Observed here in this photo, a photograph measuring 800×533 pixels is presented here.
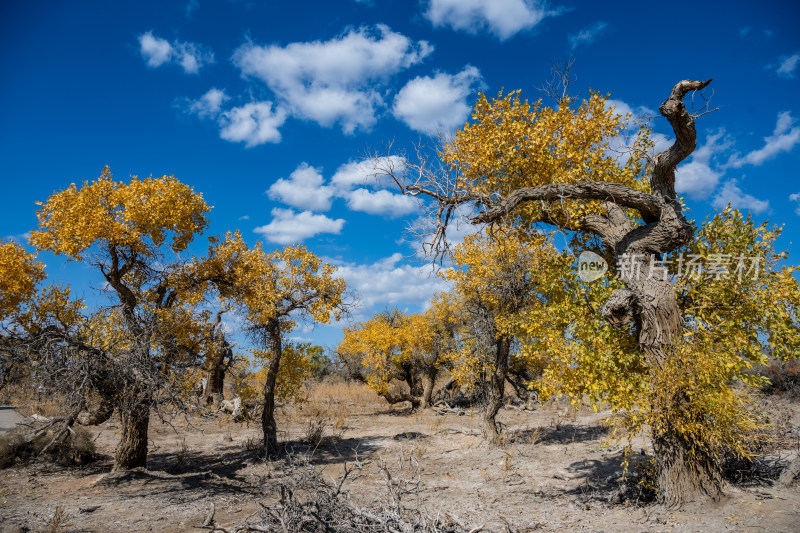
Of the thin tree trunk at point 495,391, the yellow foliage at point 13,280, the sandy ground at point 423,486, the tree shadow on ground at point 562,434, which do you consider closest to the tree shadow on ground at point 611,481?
the sandy ground at point 423,486

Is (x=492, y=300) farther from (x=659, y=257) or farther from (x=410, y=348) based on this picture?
(x=410, y=348)

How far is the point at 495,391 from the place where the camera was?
13.2 metres

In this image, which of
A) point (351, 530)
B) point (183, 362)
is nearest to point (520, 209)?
point (351, 530)

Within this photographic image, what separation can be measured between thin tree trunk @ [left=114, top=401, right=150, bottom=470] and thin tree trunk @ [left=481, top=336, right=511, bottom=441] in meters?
8.82

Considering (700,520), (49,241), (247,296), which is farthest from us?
(247,296)

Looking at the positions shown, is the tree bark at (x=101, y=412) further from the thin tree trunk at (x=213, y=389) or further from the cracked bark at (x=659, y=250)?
the thin tree trunk at (x=213, y=389)

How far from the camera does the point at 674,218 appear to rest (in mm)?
6922

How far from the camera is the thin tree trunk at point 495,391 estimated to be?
13109mm

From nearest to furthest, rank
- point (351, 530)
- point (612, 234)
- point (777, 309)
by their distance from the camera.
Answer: point (351, 530) → point (777, 309) → point (612, 234)

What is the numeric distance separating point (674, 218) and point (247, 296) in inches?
375

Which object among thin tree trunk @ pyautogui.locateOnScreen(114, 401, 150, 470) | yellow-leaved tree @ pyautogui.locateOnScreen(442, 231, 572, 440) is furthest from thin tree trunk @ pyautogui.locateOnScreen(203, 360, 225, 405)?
yellow-leaved tree @ pyautogui.locateOnScreen(442, 231, 572, 440)

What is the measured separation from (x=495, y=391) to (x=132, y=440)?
9.31 meters

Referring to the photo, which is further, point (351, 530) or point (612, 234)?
point (612, 234)

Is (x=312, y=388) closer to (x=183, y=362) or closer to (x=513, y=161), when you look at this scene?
(x=183, y=362)
